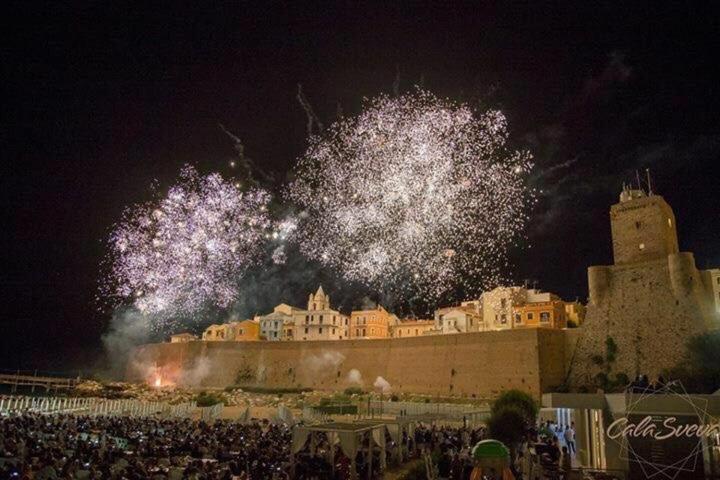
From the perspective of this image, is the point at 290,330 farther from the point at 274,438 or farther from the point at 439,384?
the point at 274,438

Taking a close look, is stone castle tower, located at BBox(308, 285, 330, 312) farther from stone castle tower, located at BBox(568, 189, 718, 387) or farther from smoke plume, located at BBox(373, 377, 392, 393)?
stone castle tower, located at BBox(568, 189, 718, 387)

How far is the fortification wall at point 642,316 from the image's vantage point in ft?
107

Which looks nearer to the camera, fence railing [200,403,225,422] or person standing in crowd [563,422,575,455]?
person standing in crowd [563,422,575,455]

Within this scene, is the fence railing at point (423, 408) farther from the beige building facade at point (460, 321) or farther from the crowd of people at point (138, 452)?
the beige building facade at point (460, 321)

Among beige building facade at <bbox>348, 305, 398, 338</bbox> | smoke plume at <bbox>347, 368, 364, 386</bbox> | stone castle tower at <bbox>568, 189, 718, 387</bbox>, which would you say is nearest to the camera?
stone castle tower at <bbox>568, 189, 718, 387</bbox>

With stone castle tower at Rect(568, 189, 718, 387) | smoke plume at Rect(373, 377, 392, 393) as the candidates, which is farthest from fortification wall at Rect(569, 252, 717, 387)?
smoke plume at Rect(373, 377, 392, 393)

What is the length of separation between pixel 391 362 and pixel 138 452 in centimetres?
3254

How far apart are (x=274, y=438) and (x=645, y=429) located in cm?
1096

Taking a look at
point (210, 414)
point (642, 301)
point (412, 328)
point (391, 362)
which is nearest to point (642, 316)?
point (642, 301)

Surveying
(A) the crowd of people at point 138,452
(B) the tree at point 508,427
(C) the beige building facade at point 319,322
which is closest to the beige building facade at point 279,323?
(C) the beige building facade at point 319,322

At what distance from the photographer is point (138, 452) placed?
621 inches

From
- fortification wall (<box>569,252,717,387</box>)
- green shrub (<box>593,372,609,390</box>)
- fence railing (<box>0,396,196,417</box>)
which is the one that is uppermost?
fortification wall (<box>569,252,717,387</box>)

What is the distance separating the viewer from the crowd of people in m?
12.0

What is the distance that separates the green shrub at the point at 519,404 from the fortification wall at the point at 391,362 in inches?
463
